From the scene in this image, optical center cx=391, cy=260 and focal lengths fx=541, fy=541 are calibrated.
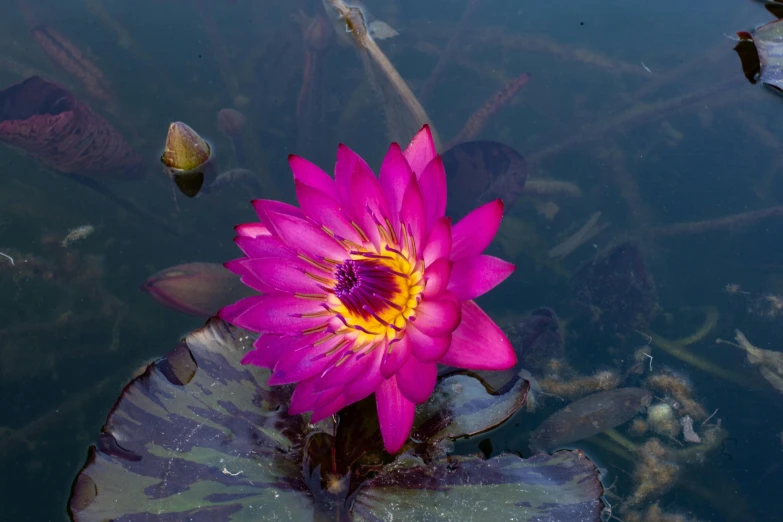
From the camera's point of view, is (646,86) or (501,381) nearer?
(501,381)

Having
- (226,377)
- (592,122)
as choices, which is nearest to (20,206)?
(226,377)

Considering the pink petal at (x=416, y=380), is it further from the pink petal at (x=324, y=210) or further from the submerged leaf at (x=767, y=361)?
the submerged leaf at (x=767, y=361)

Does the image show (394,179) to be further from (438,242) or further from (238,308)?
(238,308)

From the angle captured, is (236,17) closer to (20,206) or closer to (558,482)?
(20,206)

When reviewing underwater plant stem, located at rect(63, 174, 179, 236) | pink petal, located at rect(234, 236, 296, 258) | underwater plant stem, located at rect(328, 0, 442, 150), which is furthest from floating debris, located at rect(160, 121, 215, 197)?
pink petal, located at rect(234, 236, 296, 258)

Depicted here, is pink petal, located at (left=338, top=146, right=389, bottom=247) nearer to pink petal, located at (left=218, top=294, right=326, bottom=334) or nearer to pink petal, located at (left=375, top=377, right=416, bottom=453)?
pink petal, located at (left=218, top=294, right=326, bottom=334)

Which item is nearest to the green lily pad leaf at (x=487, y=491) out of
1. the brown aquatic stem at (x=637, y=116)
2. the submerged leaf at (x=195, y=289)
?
the submerged leaf at (x=195, y=289)
